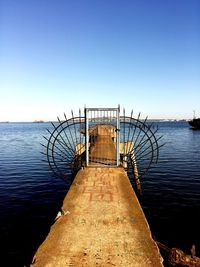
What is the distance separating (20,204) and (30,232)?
466 centimetres

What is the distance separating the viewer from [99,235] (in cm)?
632

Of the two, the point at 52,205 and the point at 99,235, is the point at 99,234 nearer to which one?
the point at 99,235

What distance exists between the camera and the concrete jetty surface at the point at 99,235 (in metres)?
5.30

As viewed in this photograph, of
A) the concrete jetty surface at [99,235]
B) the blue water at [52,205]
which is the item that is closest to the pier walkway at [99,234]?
the concrete jetty surface at [99,235]

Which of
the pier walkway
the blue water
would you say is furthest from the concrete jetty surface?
the blue water

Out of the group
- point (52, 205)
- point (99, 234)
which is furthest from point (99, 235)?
point (52, 205)

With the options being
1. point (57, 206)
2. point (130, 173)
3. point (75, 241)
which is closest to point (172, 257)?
point (75, 241)

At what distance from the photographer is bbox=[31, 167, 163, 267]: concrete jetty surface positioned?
530cm

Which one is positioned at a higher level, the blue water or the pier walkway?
the pier walkway

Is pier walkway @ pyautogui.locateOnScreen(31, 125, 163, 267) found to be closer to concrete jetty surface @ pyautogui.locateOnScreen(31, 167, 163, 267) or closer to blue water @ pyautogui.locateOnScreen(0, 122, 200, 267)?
concrete jetty surface @ pyautogui.locateOnScreen(31, 167, 163, 267)

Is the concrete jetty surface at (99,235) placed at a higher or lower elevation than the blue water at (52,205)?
higher

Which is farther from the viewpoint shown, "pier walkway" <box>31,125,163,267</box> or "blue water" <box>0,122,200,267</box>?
"blue water" <box>0,122,200,267</box>

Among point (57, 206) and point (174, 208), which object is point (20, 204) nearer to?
point (57, 206)

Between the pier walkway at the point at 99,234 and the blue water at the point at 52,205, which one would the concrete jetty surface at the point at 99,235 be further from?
the blue water at the point at 52,205
